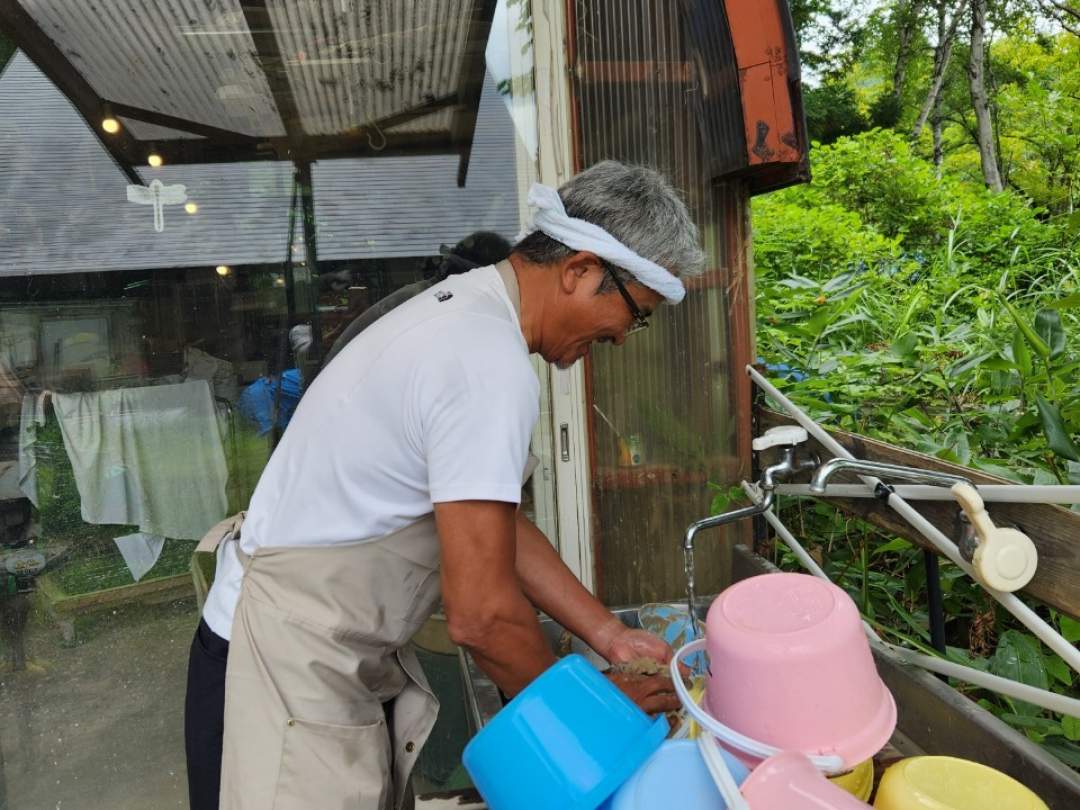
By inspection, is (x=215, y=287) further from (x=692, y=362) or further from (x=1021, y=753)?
(x=1021, y=753)

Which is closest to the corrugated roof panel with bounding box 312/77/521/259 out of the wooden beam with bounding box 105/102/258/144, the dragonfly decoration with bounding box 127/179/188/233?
the wooden beam with bounding box 105/102/258/144

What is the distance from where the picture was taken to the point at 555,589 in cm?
155

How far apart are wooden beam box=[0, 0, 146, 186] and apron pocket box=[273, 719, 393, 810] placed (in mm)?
1877

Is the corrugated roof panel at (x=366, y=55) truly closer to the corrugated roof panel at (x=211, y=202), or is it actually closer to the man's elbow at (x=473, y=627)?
the corrugated roof panel at (x=211, y=202)

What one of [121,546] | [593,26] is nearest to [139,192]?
[121,546]

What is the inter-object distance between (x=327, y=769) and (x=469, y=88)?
7.12ft

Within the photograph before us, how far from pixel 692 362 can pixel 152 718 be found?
215cm

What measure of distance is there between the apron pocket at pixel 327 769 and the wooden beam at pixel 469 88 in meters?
1.88

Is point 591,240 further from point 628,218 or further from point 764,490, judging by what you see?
point 764,490

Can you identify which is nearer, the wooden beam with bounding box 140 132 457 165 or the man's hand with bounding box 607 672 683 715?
the man's hand with bounding box 607 672 683 715

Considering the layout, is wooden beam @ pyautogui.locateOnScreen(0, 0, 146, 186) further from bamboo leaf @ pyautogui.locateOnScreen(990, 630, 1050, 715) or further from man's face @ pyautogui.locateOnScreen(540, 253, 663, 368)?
bamboo leaf @ pyautogui.locateOnScreen(990, 630, 1050, 715)

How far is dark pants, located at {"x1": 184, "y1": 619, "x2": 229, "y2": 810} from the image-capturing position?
140 cm

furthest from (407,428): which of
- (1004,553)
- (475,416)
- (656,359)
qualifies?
(656,359)

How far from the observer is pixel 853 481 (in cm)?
176
